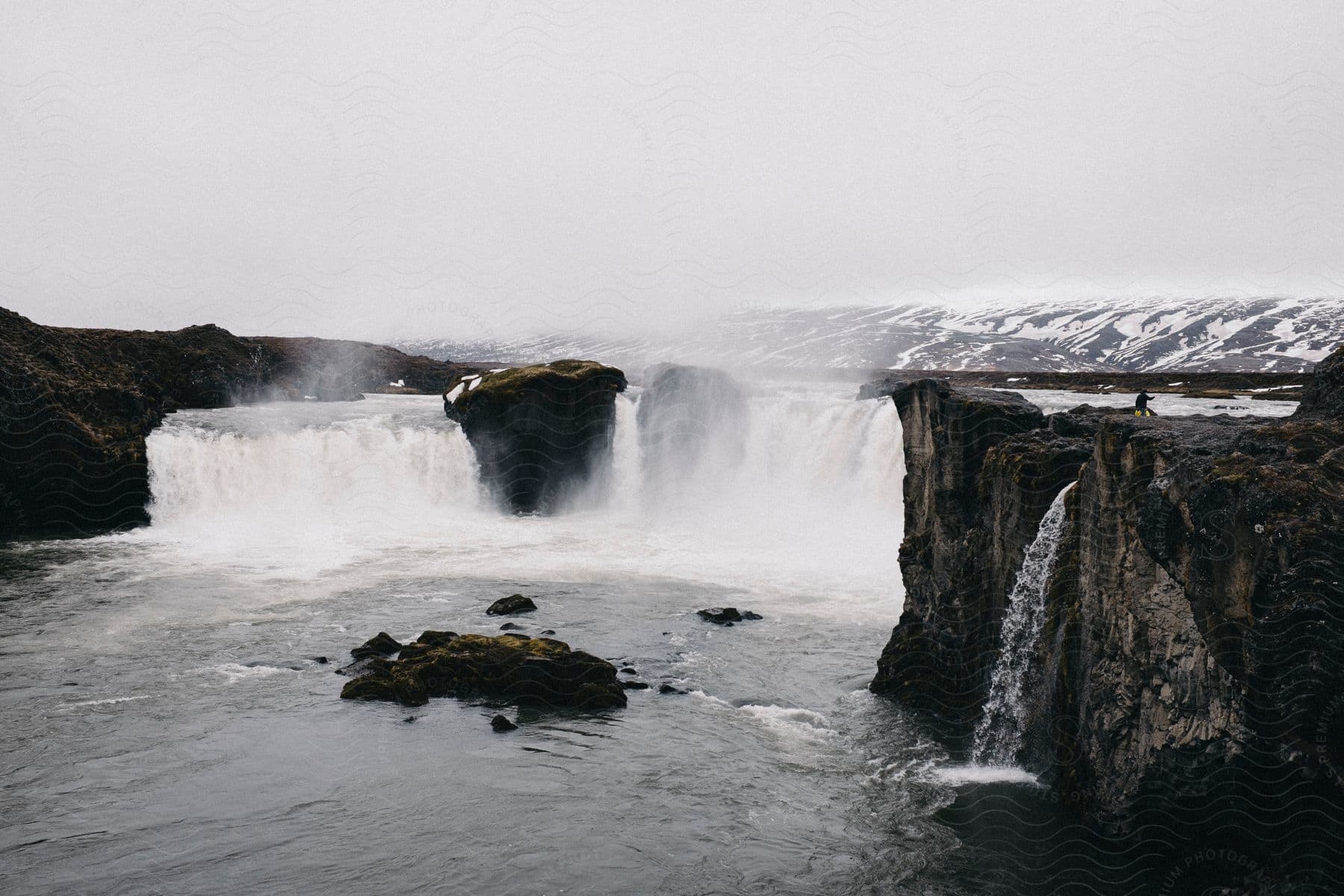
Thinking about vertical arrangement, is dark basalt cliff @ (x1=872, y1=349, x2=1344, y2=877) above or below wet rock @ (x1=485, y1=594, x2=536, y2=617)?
above

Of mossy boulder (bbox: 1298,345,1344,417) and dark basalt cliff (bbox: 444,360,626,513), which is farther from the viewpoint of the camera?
dark basalt cliff (bbox: 444,360,626,513)

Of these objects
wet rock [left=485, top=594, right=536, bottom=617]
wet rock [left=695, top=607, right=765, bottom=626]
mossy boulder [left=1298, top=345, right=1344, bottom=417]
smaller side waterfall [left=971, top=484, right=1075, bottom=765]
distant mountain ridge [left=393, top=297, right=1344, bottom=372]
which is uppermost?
distant mountain ridge [left=393, top=297, right=1344, bottom=372]

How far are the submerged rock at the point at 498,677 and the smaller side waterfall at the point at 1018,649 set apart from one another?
691 cm

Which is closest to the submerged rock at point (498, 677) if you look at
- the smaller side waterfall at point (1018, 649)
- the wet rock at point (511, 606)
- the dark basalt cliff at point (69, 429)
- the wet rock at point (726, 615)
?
the wet rock at point (511, 606)

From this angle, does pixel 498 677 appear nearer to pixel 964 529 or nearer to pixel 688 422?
pixel 964 529

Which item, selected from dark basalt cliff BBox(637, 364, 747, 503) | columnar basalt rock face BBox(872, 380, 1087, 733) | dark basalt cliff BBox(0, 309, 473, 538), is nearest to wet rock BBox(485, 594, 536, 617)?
columnar basalt rock face BBox(872, 380, 1087, 733)

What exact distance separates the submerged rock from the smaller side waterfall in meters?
6.91

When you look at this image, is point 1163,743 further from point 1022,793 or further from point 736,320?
point 736,320

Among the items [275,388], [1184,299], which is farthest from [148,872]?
[1184,299]

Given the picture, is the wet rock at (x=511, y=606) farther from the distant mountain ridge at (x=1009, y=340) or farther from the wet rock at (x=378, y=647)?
the distant mountain ridge at (x=1009, y=340)

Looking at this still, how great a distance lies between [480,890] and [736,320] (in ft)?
227

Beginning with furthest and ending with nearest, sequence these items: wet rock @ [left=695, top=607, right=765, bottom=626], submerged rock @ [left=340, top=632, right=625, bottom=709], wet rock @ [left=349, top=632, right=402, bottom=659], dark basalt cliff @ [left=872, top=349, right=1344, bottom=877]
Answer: wet rock @ [left=695, top=607, right=765, bottom=626]
wet rock @ [left=349, top=632, right=402, bottom=659]
submerged rock @ [left=340, top=632, right=625, bottom=709]
dark basalt cliff @ [left=872, top=349, right=1344, bottom=877]

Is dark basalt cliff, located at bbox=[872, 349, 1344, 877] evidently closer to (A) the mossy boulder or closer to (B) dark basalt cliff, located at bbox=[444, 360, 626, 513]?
(A) the mossy boulder

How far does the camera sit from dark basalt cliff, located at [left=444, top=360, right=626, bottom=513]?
42.2 m
